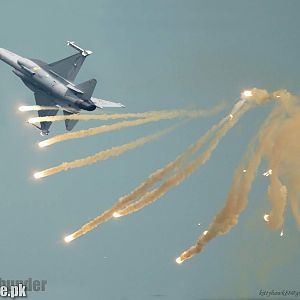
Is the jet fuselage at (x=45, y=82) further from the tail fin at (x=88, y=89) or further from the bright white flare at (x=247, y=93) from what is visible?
the bright white flare at (x=247, y=93)

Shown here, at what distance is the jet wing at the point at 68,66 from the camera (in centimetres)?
7794

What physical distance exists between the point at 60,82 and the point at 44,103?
21.0 ft

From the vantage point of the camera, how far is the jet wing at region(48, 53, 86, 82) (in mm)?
77938

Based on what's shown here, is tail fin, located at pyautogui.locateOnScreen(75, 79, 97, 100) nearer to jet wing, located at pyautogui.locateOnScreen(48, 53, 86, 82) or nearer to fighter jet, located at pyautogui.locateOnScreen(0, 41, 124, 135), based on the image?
fighter jet, located at pyautogui.locateOnScreen(0, 41, 124, 135)

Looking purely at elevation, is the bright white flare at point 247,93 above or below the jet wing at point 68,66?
below

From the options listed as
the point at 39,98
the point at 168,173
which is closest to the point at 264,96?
the point at 168,173

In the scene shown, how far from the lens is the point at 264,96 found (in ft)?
210

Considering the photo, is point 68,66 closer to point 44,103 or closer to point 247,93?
point 44,103

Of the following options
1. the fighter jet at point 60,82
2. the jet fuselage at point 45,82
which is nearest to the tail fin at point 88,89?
the fighter jet at point 60,82

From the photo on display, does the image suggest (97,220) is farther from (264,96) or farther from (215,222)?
(264,96)

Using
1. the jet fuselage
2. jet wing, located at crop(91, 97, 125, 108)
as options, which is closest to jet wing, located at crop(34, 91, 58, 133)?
the jet fuselage

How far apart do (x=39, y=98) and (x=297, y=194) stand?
127 ft

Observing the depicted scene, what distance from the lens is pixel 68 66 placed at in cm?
7888

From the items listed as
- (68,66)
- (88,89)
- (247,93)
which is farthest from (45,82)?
(247,93)
